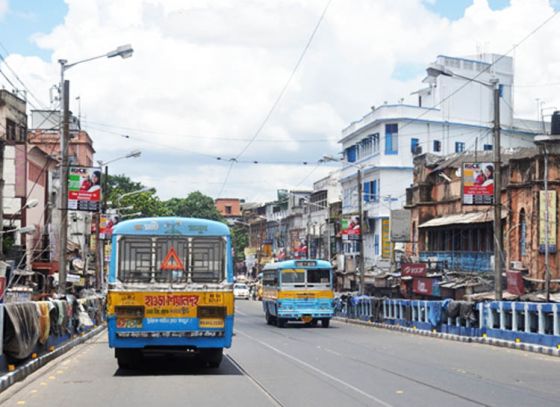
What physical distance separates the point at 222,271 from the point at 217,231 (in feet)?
2.79

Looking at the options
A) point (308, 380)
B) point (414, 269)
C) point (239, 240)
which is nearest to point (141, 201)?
point (239, 240)

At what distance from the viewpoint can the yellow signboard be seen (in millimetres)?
17797

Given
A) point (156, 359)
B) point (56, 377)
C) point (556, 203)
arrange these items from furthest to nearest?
point (556, 203), point (156, 359), point (56, 377)

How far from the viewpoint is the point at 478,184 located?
3148cm

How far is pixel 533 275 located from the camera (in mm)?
39969

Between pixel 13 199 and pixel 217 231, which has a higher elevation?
pixel 13 199

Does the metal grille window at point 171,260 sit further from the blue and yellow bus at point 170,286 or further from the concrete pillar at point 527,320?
the concrete pillar at point 527,320

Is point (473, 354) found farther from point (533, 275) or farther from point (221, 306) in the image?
point (533, 275)

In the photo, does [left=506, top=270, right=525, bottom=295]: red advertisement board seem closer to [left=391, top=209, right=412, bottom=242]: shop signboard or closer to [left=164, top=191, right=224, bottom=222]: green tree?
[left=391, top=209, right=412, bottom=242]: shop signboard

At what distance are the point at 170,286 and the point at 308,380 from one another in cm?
342

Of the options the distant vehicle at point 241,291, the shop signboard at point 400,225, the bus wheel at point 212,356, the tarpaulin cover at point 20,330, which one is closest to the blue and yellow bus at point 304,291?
the shop signboard at point 400,225

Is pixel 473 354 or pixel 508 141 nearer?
pixel 473 354

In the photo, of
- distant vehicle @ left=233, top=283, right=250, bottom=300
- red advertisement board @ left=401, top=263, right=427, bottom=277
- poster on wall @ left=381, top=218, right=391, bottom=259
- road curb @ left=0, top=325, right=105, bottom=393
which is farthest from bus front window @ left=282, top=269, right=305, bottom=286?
distant vehicle @ left=233, top=283, right=250, bottom=300

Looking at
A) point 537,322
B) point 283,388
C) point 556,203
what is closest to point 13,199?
point 556,203
